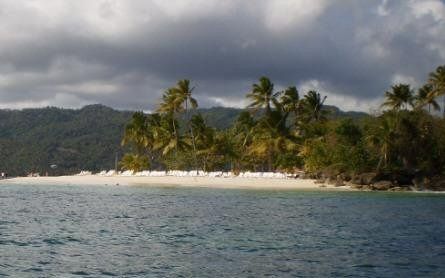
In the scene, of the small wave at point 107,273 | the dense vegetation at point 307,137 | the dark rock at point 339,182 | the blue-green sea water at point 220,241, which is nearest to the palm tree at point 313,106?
the dense vegetation at point 307,137

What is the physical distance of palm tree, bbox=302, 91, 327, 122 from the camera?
87750mm

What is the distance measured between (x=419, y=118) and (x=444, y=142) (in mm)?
4175

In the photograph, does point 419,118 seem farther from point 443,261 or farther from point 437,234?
point 443,261

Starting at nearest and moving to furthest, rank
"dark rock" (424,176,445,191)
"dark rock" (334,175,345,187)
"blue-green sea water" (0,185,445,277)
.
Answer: "blue-green sea water" (0,185,445,277), "dark rock" (424,176,445,191), "dark rock" (334,175,345,187)

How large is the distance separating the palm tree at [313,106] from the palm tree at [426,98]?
48.7 ft

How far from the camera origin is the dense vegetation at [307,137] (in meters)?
67.0

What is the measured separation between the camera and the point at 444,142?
2640 inches

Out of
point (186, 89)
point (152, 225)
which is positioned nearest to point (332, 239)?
point (152, 225)

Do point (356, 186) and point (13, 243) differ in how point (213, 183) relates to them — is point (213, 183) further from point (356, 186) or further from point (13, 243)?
point (13, 243)

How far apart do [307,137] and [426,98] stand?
60.1ft

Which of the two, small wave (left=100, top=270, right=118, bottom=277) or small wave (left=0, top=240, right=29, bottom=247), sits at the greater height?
small wave (left=0, top=240, right=29, bottom=247)

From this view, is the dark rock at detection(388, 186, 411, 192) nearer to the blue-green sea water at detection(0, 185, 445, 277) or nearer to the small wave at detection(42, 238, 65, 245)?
the blue-green sea water at detection(0, 185, 445, 277)

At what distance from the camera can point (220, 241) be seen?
896 inches

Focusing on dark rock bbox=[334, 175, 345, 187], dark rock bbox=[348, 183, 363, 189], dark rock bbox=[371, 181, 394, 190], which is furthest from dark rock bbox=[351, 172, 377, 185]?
dark rock bbox=[334, 175, 345, 187]
